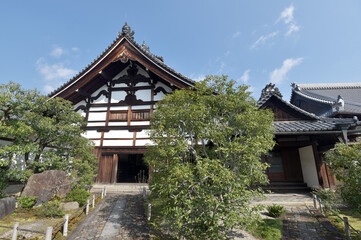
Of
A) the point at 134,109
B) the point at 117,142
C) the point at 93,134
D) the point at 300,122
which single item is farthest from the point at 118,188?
the point at 300,122

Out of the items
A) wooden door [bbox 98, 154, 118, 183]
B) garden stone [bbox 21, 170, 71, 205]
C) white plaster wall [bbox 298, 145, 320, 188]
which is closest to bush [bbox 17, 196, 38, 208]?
garden stone [bbox 21, 170, 71, 205]

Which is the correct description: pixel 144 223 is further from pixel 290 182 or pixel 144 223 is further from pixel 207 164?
pixel 290 182

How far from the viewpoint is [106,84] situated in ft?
51.6

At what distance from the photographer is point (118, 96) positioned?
599 inches

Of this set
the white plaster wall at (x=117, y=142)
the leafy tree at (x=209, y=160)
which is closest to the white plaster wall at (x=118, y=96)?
the white plaster wall at (x=117, y=142)

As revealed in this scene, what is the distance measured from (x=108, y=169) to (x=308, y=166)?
1361 centimetres

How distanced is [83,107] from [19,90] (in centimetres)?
564

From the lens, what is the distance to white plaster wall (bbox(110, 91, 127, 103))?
15.1 metres

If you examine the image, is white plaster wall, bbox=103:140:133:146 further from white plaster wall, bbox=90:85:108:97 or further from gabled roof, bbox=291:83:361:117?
gabled roof, bbox=291:83:361:117

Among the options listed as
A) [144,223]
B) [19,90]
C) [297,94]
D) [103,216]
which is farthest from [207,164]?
[297,94]

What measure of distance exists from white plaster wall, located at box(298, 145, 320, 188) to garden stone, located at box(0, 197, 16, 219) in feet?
50.7

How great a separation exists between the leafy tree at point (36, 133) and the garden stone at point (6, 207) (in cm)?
113

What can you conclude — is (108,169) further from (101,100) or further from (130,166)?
(130,166)

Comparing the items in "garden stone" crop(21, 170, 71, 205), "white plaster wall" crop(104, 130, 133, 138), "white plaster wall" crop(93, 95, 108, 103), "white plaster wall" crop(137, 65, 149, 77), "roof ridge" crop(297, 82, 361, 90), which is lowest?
"garden stone" crop(21, 170, 71, 205)
